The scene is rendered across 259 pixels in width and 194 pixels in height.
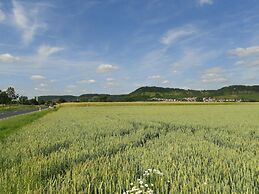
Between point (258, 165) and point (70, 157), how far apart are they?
4330 mm

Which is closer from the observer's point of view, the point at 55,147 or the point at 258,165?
the point at 258,165

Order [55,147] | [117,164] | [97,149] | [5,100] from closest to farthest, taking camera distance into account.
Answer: [117,164] < [97,149] < [55,147] < [5,100]

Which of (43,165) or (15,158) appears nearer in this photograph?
(43,165)

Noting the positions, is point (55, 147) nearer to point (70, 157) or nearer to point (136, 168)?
point (70, 157)

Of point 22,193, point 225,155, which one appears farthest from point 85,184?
point 225,155

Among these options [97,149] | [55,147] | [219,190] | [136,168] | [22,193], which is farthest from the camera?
[55,147]

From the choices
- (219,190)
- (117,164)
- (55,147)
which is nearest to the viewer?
(219,190)

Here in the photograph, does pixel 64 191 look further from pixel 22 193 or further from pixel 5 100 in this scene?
pixel 5 100

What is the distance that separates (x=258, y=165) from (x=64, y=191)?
12.8 ft

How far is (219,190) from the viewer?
3.86 metres

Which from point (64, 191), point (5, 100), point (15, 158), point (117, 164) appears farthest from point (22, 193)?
point (5, 100)

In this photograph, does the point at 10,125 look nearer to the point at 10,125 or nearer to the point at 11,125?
the point at 10,125

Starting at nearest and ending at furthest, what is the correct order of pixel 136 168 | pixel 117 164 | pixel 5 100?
pixel 136 168 → pixel 117 164 → pixel 5 100

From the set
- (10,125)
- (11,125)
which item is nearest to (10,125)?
(10,125)
